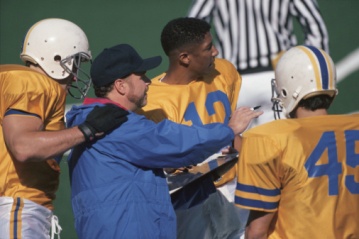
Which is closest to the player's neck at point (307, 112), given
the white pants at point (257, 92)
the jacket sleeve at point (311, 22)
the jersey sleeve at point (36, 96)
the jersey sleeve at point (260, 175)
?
the jersey sleeve at point (260, 175)

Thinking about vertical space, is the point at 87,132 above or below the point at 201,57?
above

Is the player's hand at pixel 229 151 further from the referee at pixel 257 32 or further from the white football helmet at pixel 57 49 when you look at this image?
the referee at pixel 257 32

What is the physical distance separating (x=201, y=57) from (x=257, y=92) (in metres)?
1.15

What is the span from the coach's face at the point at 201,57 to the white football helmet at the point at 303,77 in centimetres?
112

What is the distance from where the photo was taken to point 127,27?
6.18 m

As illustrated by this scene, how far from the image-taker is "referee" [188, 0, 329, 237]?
20.0 feet

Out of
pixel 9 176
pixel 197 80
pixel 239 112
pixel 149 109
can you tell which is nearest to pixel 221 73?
pixel 197 80

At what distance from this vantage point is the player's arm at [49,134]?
156 inches

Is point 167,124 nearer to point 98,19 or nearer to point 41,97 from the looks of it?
point 41,97

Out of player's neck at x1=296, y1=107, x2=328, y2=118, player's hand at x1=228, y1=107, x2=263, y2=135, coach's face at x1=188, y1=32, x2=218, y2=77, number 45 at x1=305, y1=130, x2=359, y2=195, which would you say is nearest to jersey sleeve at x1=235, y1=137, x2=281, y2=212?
number 45 at x1=305, y1=130, x2=359, y2=195

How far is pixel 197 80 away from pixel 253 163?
4.84ft

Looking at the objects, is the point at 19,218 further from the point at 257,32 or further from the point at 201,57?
the point at 257,32

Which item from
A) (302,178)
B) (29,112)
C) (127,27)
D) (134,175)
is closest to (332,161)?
(302,178)

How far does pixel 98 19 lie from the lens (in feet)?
20.3
